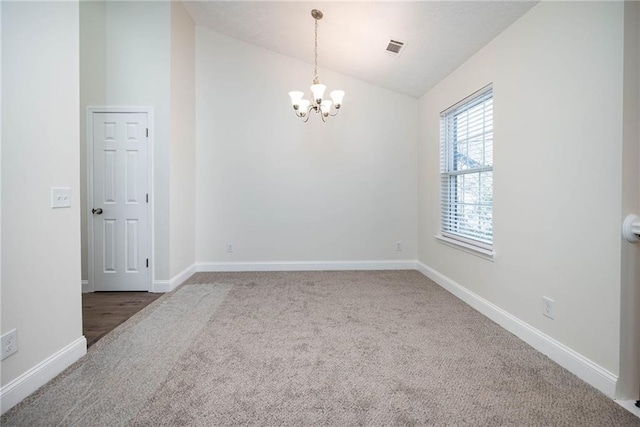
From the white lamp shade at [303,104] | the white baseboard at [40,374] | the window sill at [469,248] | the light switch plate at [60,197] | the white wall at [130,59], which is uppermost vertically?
the white wall at [130,59]

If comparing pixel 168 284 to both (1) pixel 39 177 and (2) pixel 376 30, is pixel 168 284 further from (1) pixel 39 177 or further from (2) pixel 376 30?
(2) pixel 376 30

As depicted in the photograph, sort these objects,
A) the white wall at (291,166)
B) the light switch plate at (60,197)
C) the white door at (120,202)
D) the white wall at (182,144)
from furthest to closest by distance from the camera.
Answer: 1. the white wall at (291,166)
2. the white wall at (182,144)
3. the white door at (120,202)
4. the light switch plate at (60,197)

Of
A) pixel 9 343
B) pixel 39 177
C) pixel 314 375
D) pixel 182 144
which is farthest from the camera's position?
pixel 182 144

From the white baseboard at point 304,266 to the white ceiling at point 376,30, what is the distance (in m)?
2.48

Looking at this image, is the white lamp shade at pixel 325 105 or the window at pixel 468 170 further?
the white lamp shade at pixel 325 105

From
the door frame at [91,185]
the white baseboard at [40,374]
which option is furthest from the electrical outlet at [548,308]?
the door frame at [91,185]

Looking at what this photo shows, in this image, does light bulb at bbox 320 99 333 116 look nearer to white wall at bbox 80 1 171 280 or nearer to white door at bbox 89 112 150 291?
white wall at bbox 80 1 171 280

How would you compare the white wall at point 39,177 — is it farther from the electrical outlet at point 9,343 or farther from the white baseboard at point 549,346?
the white baseboard at point 549,346

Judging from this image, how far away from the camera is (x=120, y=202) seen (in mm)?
3451

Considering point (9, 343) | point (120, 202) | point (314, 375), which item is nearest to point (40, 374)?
point (9, 343)

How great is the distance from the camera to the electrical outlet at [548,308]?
1.99 m

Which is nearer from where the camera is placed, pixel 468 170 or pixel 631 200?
pixel 631 200

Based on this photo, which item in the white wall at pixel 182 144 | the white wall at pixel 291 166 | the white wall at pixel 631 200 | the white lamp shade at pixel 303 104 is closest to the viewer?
the white wall at pixel 631 200

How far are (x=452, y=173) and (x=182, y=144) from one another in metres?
3.31
